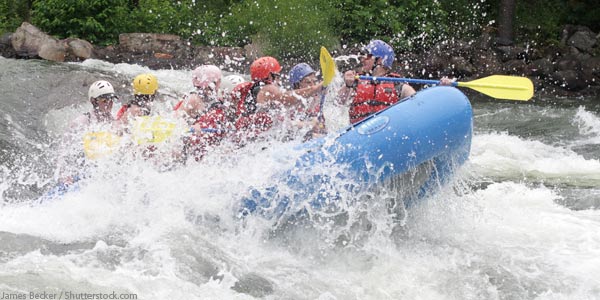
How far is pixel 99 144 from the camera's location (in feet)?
21.2

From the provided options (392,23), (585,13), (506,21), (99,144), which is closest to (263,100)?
(99,144)

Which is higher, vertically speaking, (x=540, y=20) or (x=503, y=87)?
(x=540, y=20)

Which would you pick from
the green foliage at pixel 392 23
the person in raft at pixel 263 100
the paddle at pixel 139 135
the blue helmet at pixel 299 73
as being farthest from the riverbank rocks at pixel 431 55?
the paddle at pixel 139 135

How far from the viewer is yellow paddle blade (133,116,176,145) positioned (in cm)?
630

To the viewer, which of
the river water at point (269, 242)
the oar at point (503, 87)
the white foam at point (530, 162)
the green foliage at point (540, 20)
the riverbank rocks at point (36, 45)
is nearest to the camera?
the river water at point (269, 242)

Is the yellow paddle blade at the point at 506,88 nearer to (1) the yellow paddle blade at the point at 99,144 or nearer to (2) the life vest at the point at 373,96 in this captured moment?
(2) the life vest at the point at 373,96

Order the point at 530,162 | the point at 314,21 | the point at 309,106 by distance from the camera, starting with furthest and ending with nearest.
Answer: the point at 314,21 → the point at 530,162 → the point at 309,106

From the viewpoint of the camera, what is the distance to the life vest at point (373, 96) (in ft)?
A: 21.7

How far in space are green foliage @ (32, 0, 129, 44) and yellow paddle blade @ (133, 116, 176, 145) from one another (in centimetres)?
1123

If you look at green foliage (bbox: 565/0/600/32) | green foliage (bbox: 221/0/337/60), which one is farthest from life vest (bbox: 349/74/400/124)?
green foliage (bbox: 565/0/600/32)

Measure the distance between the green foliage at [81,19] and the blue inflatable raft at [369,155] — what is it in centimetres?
1232

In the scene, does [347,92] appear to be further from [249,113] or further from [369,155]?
[369,155]

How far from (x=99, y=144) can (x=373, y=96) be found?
2.36 metres

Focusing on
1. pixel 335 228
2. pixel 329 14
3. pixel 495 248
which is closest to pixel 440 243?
pixel 495 248
